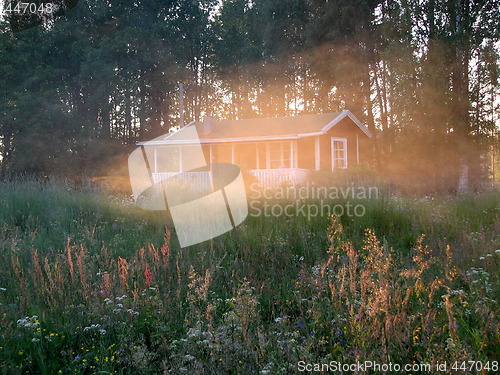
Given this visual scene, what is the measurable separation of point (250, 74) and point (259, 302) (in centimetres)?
3003

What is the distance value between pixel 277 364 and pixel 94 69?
31865 mm

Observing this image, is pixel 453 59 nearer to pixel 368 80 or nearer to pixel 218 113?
pixel 368 80

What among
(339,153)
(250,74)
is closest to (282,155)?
(339,153)

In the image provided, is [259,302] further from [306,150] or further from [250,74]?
[250,74]

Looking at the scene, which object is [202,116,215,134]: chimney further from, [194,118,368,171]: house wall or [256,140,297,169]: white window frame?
[256,140,297,169]: white window frame

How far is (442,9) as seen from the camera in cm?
1564

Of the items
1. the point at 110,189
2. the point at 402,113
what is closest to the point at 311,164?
the point at 402,113

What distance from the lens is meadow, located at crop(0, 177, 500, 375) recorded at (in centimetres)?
294

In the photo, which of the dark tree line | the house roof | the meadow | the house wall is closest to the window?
the house wall

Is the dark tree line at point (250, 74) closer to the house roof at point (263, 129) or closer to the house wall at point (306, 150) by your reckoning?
the house wall at point (306, 150)

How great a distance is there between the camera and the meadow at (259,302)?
294cm

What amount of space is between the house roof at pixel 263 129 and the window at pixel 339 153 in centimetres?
117

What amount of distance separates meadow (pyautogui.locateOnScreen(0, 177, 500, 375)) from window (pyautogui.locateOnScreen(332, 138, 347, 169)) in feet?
47.9

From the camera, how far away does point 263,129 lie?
71.3 ft
